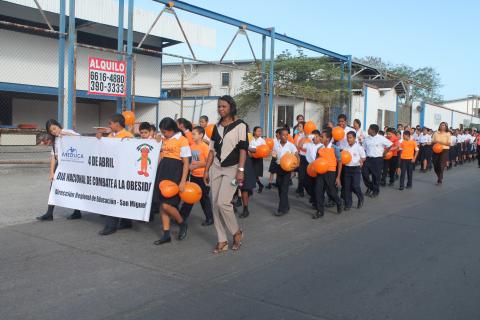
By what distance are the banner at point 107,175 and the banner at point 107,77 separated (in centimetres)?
408

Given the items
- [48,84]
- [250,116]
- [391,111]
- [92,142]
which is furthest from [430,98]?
[92,142]

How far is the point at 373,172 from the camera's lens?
11047 millimetres

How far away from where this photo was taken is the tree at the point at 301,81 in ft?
77.0

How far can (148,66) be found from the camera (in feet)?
76.8

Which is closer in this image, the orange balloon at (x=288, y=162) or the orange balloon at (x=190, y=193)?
the orange balloon at (x=190, y=193)

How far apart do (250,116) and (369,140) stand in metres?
13.7

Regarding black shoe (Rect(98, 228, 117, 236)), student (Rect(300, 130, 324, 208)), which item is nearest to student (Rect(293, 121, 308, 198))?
student (Rect(300, 130, 324, 208))

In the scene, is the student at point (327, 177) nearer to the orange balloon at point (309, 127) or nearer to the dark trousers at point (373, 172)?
the orange balloon at point (309, 127)

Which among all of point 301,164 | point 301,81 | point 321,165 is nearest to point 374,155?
point 301,164

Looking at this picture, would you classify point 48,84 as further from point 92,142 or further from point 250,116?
point 92,142

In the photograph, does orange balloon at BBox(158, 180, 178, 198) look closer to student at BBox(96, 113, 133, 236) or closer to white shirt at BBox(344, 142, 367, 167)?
student at BBox(96, 113, 133, 236)

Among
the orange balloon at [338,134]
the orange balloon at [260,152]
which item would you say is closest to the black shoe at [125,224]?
the orange balloon at [260,152]

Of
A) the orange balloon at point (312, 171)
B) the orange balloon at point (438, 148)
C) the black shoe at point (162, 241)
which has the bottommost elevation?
the black shoe at point (162, 241)

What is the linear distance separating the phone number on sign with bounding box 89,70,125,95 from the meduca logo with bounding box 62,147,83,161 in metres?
4.11
